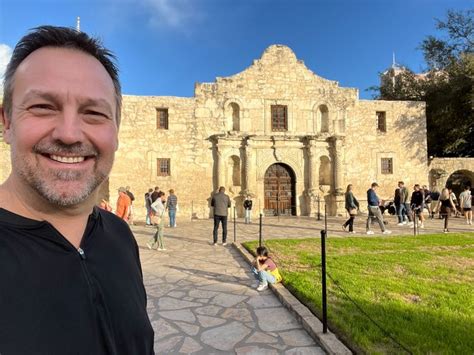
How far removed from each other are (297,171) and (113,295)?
59.8ft

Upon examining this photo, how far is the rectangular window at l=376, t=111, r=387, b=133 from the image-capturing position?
19844 millimetres

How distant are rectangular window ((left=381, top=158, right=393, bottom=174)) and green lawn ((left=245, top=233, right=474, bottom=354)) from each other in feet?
34.9

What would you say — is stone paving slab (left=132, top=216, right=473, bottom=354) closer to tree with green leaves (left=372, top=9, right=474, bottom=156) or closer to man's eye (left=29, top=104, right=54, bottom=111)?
man's eye (left=29, top=104, right=54, bottom=111)

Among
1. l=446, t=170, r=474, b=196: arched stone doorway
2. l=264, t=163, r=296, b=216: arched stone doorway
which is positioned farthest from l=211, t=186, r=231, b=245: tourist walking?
l=446, t=170, r=474, b=196: arched stone doorway

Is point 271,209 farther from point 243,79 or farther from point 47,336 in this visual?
point 47,336

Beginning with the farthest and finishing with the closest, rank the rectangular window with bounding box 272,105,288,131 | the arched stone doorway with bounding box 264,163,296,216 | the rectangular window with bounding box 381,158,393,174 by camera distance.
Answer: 1. the rectangular window with bounding box 381,158,393,174
2. the rectangular window with bounding box 272,105,288,131
3. the arched stone doorway with bounding box 264,163,296,216

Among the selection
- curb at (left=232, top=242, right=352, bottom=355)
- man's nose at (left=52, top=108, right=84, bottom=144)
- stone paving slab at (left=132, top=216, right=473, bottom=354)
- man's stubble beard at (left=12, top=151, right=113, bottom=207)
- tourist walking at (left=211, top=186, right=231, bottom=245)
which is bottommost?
stone paving slab at (left=132, top=216, right=473, bottom=354)

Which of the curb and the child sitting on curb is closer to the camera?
the curb

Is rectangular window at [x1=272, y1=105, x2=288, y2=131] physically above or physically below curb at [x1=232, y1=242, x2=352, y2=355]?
above

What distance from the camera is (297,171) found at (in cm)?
1892

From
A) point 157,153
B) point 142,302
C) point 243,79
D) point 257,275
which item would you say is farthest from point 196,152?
point 142,302

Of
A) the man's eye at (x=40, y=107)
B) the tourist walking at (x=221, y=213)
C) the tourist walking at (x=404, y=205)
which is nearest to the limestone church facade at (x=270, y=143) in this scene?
the tourist walking at (x=404, y=205)

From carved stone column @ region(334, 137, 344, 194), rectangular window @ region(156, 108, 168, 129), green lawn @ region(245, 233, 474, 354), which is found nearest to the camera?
green lawn @ region(245, 233, 474, 354)

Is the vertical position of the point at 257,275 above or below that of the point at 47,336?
below
